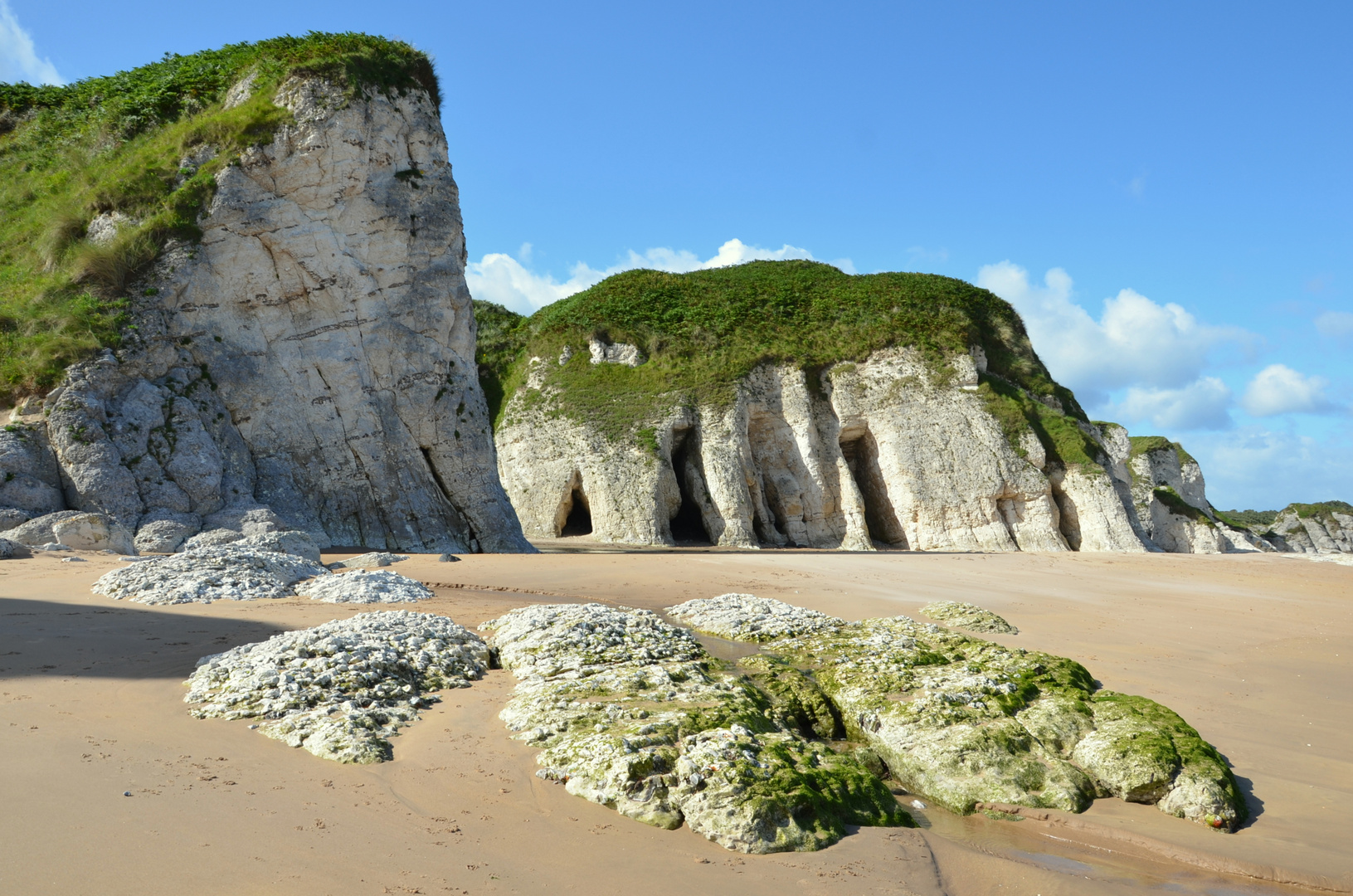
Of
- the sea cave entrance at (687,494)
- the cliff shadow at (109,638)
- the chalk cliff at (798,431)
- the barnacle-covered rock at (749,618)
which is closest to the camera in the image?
the cliff shadow at (109,638)

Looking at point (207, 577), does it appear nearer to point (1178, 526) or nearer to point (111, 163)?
point (111, 163)

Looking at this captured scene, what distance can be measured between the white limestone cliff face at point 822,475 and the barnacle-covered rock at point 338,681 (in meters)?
17.7

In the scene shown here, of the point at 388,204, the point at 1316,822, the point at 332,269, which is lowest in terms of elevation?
the point at 1316,822

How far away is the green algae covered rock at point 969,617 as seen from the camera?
9609mm

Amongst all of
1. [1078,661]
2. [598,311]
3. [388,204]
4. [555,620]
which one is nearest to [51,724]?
[555,620]

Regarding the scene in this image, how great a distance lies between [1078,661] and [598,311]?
23.6 meters

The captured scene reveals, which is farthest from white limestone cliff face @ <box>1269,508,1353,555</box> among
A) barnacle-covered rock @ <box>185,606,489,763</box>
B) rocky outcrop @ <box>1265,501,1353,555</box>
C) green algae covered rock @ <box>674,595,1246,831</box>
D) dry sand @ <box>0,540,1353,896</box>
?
barnacle-covered rock @ <box>185,606,489,763</box>

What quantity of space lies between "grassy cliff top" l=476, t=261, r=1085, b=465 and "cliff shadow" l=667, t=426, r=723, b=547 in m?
1.57

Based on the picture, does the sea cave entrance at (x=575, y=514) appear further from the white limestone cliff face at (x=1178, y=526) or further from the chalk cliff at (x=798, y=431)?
the white limestone cliff face at (x=1178, y=526)

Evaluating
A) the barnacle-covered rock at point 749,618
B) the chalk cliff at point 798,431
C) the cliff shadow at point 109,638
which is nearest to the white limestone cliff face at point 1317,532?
the chalk cliff at point 798,431

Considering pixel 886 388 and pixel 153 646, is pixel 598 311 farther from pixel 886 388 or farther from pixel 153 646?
pixel 153 646

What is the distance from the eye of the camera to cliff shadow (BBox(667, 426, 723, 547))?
26.4 metres

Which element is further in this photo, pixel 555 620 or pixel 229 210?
pixel 229 210

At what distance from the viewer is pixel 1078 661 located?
840 centimetres
